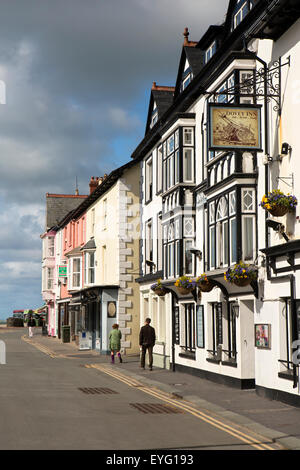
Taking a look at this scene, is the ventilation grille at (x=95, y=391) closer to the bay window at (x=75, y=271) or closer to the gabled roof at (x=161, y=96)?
the gabled roof at (x=161, y=96)

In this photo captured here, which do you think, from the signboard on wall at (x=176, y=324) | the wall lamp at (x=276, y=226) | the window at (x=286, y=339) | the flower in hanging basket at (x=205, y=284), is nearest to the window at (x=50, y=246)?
the signboard on wall at (x=176, y=324)

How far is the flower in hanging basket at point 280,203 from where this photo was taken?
581 inches

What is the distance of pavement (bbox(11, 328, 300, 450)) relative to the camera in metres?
11.7

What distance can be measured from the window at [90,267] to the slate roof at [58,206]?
72.8 feet

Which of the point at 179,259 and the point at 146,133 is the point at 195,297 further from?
the point at 146,133

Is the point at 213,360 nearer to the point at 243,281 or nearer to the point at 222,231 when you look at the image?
the point at 222,231

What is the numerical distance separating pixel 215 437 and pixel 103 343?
24.1 m

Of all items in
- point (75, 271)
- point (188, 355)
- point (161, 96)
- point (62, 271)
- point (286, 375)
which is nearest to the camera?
point (286, 375)

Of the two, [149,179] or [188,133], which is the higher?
[188,133]

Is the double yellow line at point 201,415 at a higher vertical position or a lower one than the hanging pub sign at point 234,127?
lower

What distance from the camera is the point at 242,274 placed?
662 inches

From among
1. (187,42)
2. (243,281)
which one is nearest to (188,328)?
(243,281)

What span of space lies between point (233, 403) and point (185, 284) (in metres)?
7.01

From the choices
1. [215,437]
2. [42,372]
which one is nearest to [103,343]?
[42,372]
